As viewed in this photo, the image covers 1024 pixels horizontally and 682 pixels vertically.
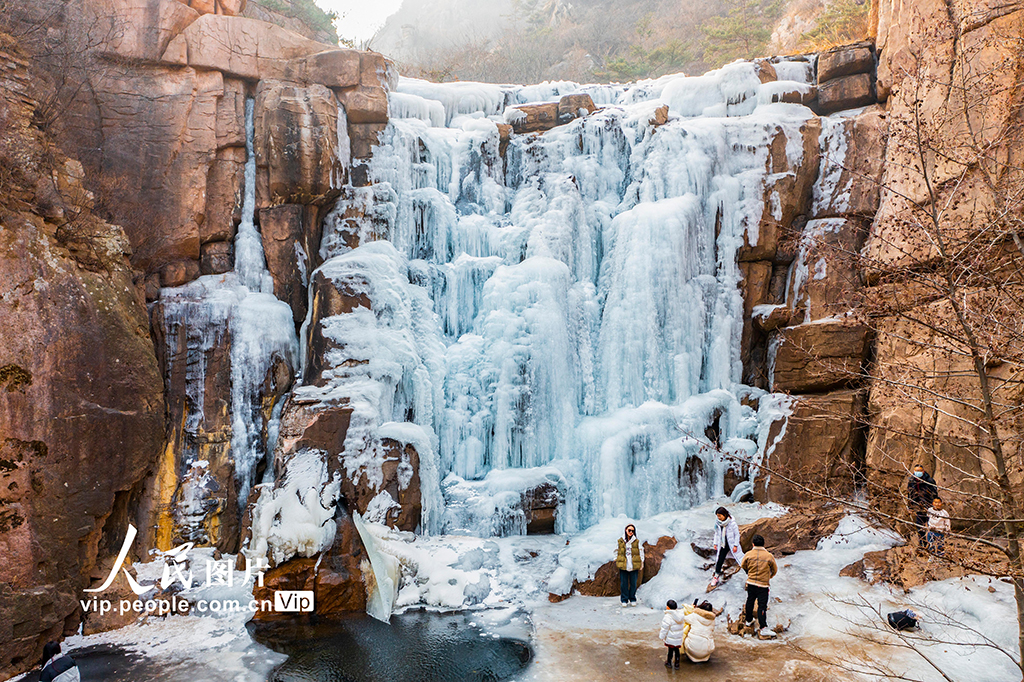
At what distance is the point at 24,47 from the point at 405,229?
23.3 ft

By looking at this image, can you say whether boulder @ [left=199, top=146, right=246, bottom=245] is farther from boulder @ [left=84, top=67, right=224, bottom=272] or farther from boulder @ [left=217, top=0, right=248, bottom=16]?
boulder @ [left=217, top=0, right=248, bottom=16]

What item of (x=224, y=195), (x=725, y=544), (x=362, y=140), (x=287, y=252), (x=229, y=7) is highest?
(x=229, y=7)

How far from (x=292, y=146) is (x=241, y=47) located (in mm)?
2554

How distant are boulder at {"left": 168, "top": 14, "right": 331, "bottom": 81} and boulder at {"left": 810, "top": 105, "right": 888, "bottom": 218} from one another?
37.8 feet

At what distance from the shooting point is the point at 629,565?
28.5ft

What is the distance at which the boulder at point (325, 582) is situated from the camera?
340 inches

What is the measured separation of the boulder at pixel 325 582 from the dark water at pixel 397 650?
0.96 ft

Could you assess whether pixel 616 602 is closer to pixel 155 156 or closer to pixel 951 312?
pixel 951 312

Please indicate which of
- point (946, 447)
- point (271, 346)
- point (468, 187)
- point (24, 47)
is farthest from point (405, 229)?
point (946, 447)

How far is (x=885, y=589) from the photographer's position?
8.05m

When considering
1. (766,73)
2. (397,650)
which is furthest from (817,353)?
(397,650)

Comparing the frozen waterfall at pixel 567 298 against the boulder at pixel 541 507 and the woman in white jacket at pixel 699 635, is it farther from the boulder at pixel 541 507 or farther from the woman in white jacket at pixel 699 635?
the woman in white jacket at pixel 699 635

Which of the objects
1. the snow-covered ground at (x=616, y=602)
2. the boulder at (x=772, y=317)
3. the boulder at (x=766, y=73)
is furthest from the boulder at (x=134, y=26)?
the boulder at (x=772, y=317)

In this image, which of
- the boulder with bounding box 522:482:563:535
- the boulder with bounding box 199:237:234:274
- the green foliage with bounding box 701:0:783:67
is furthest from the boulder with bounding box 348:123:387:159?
the green foliage with bounding box 701:0:783:67
